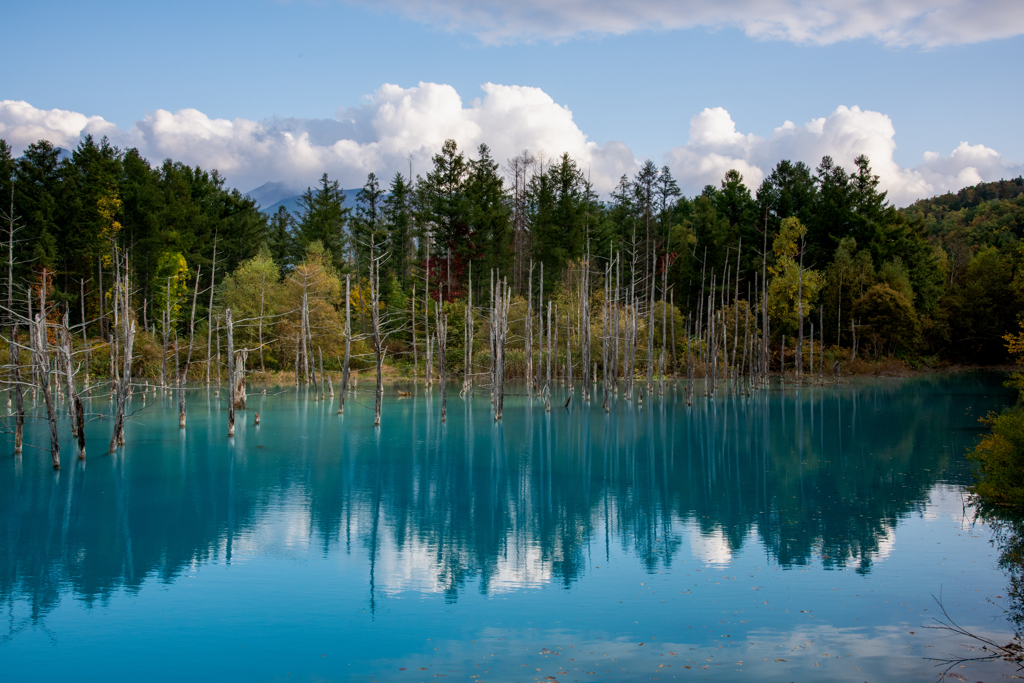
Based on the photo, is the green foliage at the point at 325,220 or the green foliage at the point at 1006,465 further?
the green foliage at the point at 325,220

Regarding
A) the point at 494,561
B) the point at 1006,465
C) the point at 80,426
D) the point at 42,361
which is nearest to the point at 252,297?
the point at 80,426

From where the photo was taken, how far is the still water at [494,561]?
7.73 meters

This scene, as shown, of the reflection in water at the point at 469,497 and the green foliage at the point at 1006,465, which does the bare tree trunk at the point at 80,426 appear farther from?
the green foliage at the point at 1006,465

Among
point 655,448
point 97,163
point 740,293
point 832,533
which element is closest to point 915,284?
point 740,293

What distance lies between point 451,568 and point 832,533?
6142mm

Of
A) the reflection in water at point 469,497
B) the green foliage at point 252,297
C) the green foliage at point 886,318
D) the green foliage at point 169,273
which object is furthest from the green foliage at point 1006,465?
the green foliage at point 169,273

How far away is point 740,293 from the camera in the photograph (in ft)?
171

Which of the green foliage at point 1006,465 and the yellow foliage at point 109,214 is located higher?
the yellow foliage at point 109,214

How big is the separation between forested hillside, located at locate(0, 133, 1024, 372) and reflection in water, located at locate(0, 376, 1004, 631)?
1585cm

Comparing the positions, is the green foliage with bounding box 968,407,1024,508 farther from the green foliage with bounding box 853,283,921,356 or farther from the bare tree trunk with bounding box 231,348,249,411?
the green foliage with bounding box 853,283,921,356

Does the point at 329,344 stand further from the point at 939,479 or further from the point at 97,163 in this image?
the point at 939,479

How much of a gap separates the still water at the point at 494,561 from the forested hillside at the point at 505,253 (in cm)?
2094

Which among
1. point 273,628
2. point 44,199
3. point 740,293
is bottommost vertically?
point 273,628

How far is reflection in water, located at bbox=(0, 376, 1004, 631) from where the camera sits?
36.3ft
